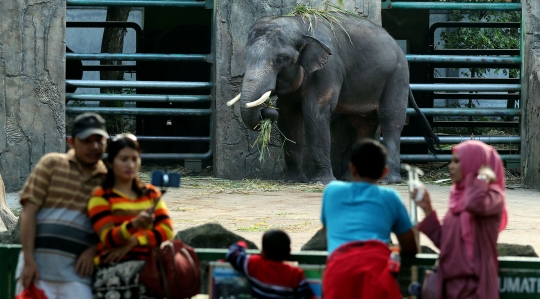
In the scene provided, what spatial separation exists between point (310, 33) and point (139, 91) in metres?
4.45

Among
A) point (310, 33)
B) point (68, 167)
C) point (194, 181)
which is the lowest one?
point (194, 181)

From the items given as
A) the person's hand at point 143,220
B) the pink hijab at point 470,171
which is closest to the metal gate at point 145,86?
the person's hand at point 143,220

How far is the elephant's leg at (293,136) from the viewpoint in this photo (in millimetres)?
10172

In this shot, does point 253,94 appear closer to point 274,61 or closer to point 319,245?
point 274,61

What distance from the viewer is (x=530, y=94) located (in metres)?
10.8

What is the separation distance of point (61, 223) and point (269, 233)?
78 cm

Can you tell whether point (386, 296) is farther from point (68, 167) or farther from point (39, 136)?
point (39, 136)

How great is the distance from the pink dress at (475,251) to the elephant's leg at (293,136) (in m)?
6.27

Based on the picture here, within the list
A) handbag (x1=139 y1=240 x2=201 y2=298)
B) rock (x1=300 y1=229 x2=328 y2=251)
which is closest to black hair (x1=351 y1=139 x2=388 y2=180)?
rock (x1=300 y1=229 x2=328 y2=251)

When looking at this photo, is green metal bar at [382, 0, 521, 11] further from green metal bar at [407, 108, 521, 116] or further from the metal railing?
the metal railing

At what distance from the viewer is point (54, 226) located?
390cm

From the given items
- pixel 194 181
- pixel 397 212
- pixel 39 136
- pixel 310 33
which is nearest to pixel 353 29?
pixel 310 33

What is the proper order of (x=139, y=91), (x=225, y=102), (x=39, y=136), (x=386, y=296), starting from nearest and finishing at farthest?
(x=386, y=296) → (x=39, y=136) → (x=225, y=102) → (x=139, y=91)

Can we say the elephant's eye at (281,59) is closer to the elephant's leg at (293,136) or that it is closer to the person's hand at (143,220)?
the elephant's leg at (293,136)
